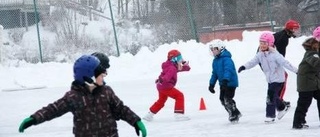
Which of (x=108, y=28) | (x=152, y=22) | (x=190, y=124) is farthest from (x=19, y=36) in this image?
(x=190, y=124)

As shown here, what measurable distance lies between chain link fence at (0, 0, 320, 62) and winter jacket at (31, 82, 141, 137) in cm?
1546

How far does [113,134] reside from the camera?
15.8 ft

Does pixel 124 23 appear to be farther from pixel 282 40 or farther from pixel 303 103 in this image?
pixel 303 103

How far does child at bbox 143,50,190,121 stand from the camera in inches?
388

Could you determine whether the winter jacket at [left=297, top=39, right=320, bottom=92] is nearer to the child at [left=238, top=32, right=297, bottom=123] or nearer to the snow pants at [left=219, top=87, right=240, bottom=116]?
the child at [left=238, top=32, right=297, bottom=123]

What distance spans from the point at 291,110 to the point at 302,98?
2.27 metres

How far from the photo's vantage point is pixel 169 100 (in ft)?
42.6

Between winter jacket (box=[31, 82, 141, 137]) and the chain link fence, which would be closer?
winter jacket (box=[31, 82, 141, 137])

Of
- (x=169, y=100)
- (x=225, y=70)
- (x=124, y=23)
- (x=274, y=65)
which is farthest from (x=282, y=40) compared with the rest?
(x=124, y=23)

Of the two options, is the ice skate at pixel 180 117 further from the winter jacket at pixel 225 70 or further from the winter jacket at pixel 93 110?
the winter jacket at pixel 93 110

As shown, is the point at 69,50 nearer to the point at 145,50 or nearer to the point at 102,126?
the point at 145,50

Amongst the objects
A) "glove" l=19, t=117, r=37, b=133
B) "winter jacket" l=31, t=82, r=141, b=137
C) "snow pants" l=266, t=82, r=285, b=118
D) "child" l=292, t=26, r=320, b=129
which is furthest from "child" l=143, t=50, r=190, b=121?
"glove" l=19, t=117, r=37, b=133

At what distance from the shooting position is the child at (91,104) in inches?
184

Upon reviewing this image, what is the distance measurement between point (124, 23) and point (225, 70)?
46.2 ft
